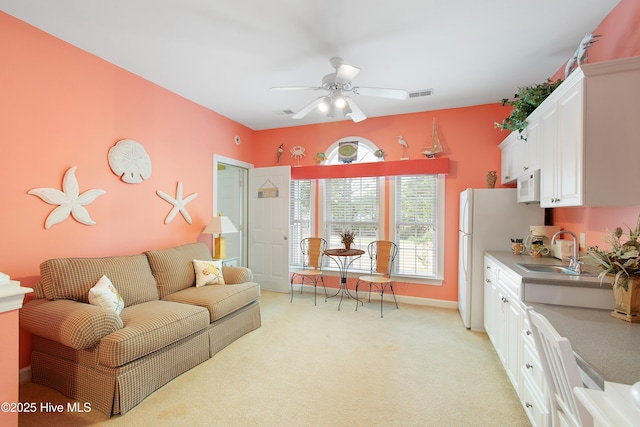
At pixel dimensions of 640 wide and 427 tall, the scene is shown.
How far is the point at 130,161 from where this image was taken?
10.3 feet

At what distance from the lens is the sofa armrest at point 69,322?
1.95 m

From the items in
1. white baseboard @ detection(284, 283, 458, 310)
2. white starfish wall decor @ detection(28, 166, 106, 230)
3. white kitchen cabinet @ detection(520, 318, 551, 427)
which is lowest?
white baseboard @ detection(284, 283, 458, 310)

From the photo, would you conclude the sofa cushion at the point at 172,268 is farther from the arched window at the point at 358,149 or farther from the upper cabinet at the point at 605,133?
the upper cabinet at the point at 605,133

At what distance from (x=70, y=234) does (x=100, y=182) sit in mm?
565

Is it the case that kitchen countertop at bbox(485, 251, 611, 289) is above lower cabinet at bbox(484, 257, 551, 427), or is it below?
above

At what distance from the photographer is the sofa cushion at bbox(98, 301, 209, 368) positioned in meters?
1.97

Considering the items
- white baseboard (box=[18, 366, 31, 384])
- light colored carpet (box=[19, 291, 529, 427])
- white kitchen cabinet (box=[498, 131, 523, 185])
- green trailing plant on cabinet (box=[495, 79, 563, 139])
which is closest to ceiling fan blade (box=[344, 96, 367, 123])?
green trailing plant on cabinet (box=[495, 79, 563, 139])

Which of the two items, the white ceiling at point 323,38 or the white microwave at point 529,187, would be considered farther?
the white microwave at point 529,187

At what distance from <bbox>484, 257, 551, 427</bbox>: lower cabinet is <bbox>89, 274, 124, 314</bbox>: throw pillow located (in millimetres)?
3074

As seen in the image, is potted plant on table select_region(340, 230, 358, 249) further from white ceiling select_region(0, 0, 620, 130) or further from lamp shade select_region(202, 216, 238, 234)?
white ceiling select_region(0, 0, 620, 130)

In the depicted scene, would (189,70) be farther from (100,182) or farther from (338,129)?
(338,129)

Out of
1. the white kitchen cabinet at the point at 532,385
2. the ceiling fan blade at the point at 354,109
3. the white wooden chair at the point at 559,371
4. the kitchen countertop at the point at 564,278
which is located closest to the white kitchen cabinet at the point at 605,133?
the kitchen countertop at the point at 564,278

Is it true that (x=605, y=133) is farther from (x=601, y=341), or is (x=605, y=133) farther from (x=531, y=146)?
(x=601, y=341)

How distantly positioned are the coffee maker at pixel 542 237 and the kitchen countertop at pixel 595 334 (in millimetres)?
843
